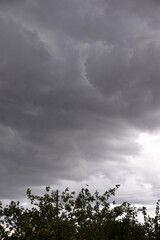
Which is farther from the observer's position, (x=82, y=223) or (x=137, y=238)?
(x=137, y=238)

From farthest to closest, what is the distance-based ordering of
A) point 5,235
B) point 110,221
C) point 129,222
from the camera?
1. point 129,222
2. point 110,221
3. point 5,235

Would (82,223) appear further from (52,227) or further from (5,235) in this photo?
(5,235)

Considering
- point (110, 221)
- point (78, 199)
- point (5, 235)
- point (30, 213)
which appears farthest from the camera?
point (110, 221)

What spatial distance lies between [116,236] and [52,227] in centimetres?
1082

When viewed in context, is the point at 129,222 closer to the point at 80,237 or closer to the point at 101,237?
the point at 101,237

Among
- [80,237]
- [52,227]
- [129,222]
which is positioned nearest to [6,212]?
[52,227]

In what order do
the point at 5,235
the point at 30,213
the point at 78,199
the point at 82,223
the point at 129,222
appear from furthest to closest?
1. the point at 129,222
2. the point at 78,199
3. the point at 82,223
4. the point at 30,213
5. the point at 5,235

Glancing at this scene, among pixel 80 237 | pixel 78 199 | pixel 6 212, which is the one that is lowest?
pixel 80 237

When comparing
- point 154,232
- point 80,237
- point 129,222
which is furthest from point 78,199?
point 154,232

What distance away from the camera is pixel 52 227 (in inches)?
875

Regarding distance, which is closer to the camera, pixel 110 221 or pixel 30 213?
pixel 30 213

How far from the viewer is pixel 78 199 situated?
2680 cm

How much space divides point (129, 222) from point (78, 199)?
9.66 metres

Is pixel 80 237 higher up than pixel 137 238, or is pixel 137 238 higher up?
pixel 137 238
